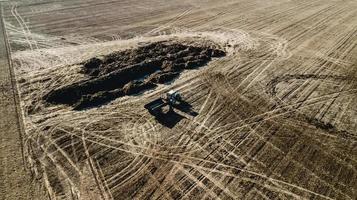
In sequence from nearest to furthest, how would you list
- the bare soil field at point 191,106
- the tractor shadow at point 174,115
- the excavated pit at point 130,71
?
1. the bare soil field at point 191,106
2. the tractor shadow at point 174,115
3. the excavated pit at point 130,71

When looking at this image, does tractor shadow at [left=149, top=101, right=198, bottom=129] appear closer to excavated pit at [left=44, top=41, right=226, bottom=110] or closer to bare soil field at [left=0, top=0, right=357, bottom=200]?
bare soil field at [left=0, top=0, right=357, bottom=200]

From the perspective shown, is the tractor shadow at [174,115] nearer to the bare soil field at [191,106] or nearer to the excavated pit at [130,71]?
the bare soil field at [191,106]

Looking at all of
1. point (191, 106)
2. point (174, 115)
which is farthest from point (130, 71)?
point (174, 115)

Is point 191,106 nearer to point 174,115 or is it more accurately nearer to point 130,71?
point 174,115

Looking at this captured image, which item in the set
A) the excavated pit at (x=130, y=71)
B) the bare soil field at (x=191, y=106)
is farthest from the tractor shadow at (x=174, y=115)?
the excavated pit at (x=130, y=71)

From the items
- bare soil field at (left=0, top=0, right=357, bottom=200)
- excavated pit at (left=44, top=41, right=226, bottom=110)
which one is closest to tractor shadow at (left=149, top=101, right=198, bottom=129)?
bare soil field at (left=0, top=0, right=357, bottom=200)

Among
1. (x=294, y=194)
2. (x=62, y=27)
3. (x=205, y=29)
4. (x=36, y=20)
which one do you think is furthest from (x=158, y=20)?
(x=294, y=194)
